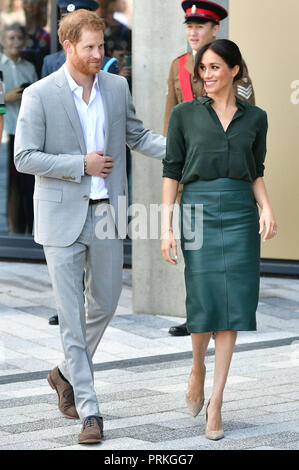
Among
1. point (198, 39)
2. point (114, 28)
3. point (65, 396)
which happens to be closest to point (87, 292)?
point (65, 396)

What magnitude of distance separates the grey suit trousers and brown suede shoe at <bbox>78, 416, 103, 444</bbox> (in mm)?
43

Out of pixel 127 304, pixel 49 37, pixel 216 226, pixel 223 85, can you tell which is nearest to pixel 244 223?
pixel 216 226

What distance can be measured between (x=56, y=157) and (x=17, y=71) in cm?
612

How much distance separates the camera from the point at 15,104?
36.9 ft

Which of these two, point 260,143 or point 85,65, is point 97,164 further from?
point 260,143

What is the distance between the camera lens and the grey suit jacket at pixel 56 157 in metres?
5.40

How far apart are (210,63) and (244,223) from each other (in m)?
0.77

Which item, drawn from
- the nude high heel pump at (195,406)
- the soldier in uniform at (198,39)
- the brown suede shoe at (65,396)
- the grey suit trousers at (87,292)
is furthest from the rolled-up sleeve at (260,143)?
the soldier in uniform at (198,39)

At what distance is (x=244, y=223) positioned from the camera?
541cm

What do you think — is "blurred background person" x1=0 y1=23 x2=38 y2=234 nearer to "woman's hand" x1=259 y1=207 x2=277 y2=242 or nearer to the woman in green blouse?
the woman in green blouse

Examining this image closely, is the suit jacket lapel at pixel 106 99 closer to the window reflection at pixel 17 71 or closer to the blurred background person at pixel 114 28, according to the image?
the blurred background person at pixel 114 28

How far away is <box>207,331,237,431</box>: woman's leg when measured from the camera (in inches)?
209

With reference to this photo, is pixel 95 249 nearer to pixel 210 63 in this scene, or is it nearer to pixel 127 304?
pixel 210 63

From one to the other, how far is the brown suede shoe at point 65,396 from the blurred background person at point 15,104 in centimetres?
581
